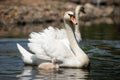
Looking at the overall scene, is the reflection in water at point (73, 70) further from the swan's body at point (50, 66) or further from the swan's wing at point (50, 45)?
the swan's wing at point (50, 45)

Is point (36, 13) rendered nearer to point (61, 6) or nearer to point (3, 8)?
point (3, 8)

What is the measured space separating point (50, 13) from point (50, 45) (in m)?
32.9

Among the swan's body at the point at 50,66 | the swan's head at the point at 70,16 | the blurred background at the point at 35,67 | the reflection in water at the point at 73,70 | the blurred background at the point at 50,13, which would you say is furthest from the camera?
the blurred background at the point at 50,13

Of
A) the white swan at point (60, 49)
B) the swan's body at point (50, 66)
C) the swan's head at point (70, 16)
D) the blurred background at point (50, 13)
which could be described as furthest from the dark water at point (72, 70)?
the blurred background at point (50, 13)

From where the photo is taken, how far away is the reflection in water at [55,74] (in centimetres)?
1620

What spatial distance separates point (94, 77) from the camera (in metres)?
16.3

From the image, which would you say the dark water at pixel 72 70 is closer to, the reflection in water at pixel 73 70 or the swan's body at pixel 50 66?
the reflection in water at pixel 73 70

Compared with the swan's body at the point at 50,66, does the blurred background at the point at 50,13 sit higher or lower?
higher

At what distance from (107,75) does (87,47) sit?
737cm

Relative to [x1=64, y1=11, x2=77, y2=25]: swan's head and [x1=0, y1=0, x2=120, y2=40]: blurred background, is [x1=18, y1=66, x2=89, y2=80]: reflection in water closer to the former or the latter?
[x1=64, y1=11, x2=77, y2=25]: swan's head

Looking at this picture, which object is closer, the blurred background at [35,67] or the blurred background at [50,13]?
the blurred background at [35,67]

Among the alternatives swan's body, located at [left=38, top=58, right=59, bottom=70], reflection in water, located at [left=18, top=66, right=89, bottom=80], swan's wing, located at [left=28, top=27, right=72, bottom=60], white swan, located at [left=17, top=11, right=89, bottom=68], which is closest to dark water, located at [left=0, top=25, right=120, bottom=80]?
reflection in water, located at [left=18, top=66, right=89, bottom=80]

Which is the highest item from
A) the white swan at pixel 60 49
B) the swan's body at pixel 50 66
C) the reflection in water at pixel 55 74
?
the white swan at pixel 60 49

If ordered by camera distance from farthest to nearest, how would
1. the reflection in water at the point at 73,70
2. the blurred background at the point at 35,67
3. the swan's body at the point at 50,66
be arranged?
1. the swan's body at the point at 50,66
2. the blurred background at the point at 35,67
3. the reflection in water at the point at 73,70
